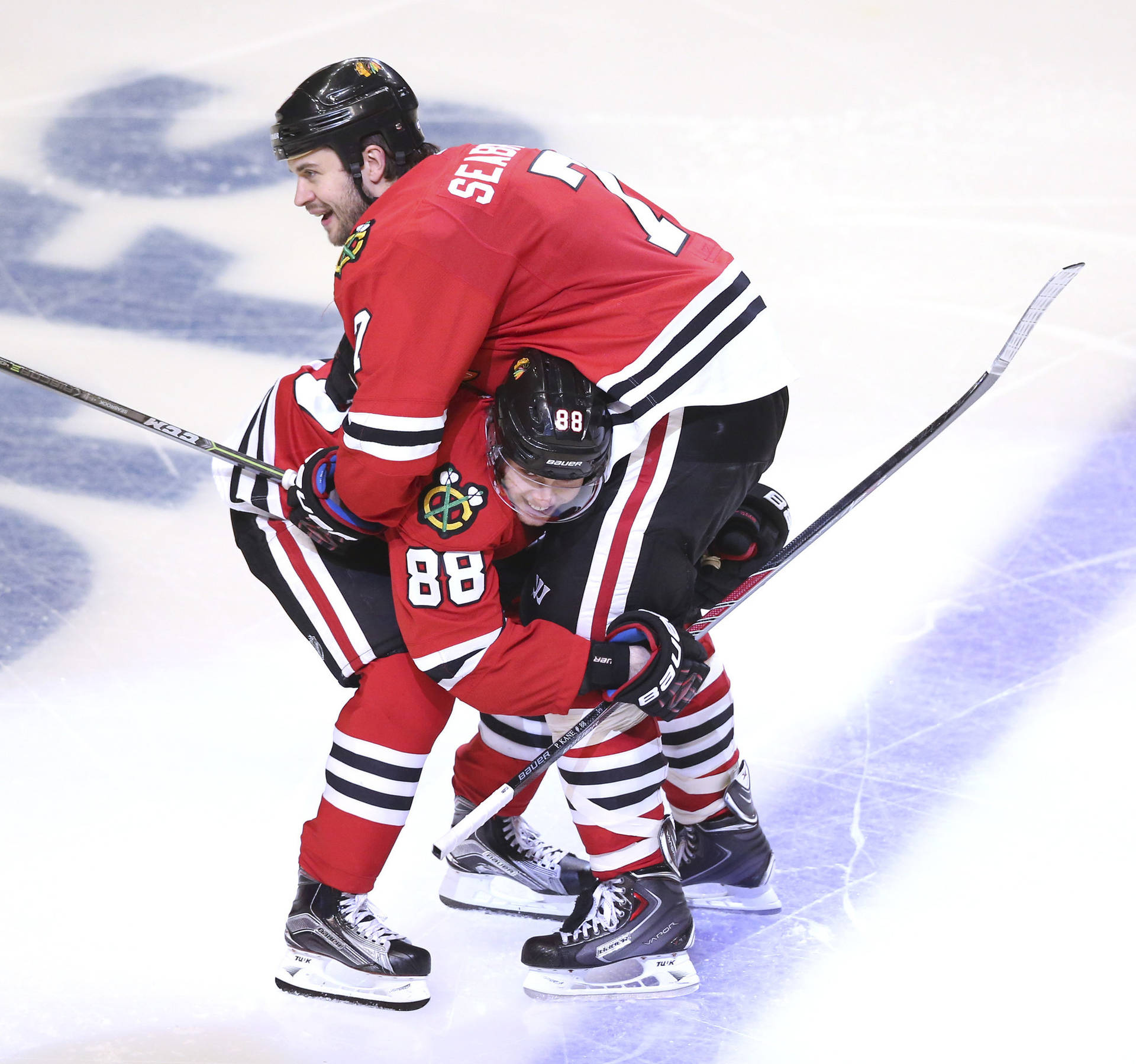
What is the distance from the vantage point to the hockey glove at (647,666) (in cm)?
202

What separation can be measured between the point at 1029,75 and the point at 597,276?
3.54 meters

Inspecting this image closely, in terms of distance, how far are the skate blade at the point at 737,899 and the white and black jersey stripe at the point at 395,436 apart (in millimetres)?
994

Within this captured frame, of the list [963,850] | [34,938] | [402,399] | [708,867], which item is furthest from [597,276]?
[34,938]

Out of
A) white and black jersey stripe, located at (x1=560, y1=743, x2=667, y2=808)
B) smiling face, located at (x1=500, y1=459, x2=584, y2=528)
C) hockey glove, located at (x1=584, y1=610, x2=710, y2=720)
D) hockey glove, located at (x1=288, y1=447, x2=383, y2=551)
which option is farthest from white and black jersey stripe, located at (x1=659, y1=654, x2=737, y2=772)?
hockey glove, located at (x1=288, y1=447, x2=383, y2=551)

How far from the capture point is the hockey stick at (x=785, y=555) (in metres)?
2.16

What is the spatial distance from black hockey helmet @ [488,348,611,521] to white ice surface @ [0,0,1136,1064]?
867 mm

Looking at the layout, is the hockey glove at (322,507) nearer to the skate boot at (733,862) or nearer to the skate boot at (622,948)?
the skate boot at (622,948)

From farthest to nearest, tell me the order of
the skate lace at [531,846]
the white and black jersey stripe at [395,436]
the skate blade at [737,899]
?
the skate lace at [531,846] < the skate blade at [737,899] < the white and black jersey stripe at [395,436]

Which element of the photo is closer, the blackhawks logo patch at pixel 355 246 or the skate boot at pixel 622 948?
the blackhawks logo patch at pixel 355 246

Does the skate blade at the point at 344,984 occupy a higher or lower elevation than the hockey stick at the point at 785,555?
lower

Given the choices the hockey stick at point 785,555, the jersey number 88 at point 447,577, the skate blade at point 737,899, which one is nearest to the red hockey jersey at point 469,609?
the jersey number 88 at point 447,577

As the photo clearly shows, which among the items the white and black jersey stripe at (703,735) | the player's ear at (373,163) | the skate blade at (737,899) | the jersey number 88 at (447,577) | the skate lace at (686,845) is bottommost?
the skate blade at (737,899)

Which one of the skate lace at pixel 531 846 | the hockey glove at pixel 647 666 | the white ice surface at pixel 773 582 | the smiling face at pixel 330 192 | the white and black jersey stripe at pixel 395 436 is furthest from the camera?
the skate lace at pixel 531 846

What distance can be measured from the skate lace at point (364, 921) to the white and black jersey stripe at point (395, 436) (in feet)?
2.55
